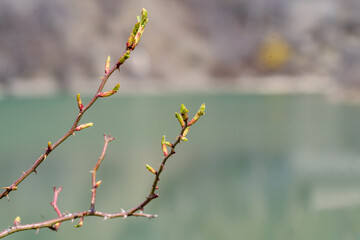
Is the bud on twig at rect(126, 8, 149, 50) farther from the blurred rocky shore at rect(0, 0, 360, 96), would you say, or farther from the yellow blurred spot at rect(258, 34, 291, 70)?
the yellow blurred spot at rect(258, 34, 291, 70)

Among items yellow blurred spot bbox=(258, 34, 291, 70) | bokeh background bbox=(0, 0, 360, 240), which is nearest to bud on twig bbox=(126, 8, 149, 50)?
bokeh background bbox=(0, 0, 360, 240)

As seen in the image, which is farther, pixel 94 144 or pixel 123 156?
pixel 94 144

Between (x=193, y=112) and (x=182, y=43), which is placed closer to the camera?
(x=193, y=112)

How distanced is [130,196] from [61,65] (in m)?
18.9

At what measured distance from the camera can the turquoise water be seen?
496 cm

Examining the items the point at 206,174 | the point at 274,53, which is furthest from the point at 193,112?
the point at 274,53

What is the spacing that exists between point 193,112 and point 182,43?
17.0 metres

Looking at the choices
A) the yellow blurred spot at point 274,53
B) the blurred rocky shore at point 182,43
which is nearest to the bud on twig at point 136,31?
the blurred rocky shore at point 182,43

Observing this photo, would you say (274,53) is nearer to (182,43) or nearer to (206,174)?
(182,43)

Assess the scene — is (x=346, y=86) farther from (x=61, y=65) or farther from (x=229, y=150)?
(x=61, y=65)

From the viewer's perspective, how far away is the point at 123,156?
8.47 metres

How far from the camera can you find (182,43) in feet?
93.9

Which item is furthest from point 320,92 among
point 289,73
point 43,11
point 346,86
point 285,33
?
point 43,11

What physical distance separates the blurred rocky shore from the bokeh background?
70 mm
